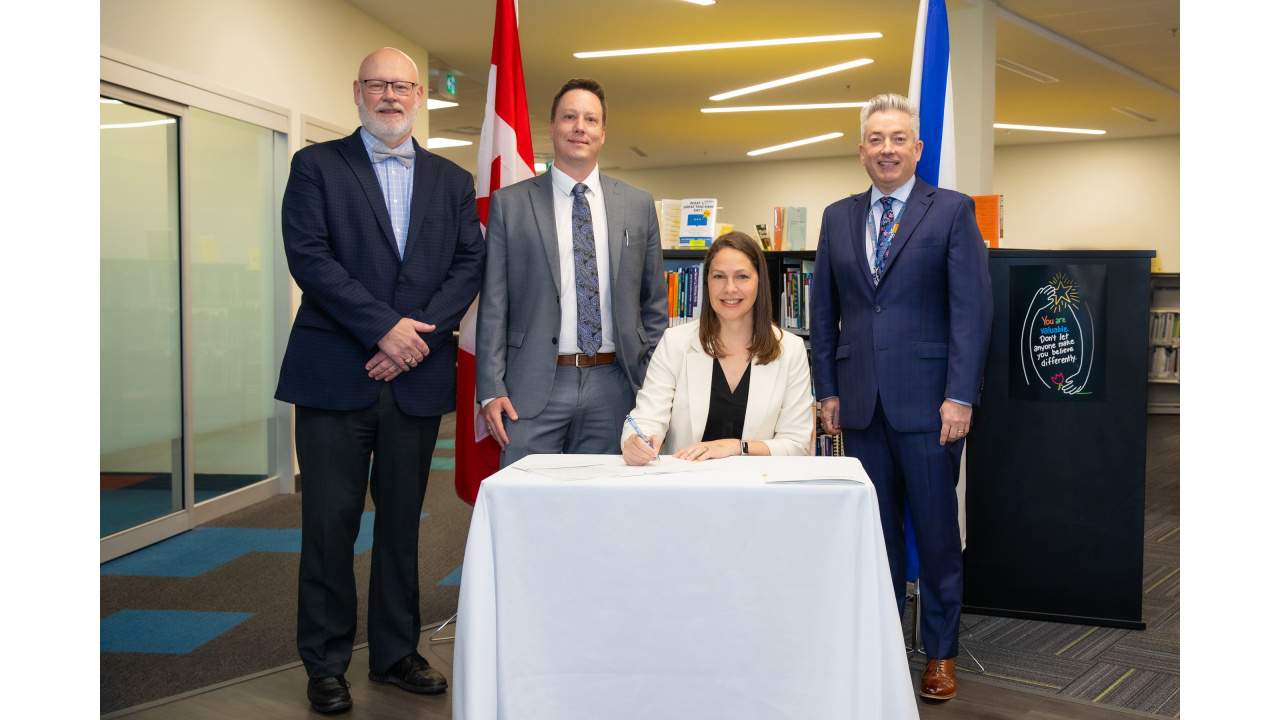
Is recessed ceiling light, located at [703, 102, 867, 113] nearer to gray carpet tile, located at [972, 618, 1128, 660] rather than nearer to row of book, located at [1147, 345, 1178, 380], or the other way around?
row of book, located at [1147, 345, 1178, 380]

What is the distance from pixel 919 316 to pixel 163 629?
2961 mm

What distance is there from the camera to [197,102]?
15.9ft

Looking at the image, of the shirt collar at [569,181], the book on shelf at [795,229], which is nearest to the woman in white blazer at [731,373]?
the shirt collar at [569,181]

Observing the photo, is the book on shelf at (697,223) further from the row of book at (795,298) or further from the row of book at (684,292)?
the row of book at (795,298)

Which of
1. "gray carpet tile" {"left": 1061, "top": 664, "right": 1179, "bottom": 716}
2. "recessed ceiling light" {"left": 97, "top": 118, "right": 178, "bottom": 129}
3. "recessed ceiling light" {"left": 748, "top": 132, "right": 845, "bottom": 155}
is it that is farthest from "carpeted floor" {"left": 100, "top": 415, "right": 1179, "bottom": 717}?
"recessed ceiling light" {"left": 748, "top": 132, "right": 845, "bottom": 155}

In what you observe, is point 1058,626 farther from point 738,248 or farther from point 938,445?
point 738,248

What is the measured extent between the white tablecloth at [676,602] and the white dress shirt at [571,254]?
91 centimetres

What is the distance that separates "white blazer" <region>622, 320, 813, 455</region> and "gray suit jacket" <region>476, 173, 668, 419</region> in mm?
228

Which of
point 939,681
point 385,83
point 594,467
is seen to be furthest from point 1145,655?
point 385,83

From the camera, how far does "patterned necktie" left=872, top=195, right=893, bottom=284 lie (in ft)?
9.00

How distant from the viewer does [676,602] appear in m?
1.83

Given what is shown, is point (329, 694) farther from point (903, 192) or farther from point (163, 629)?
point (903, 192)
